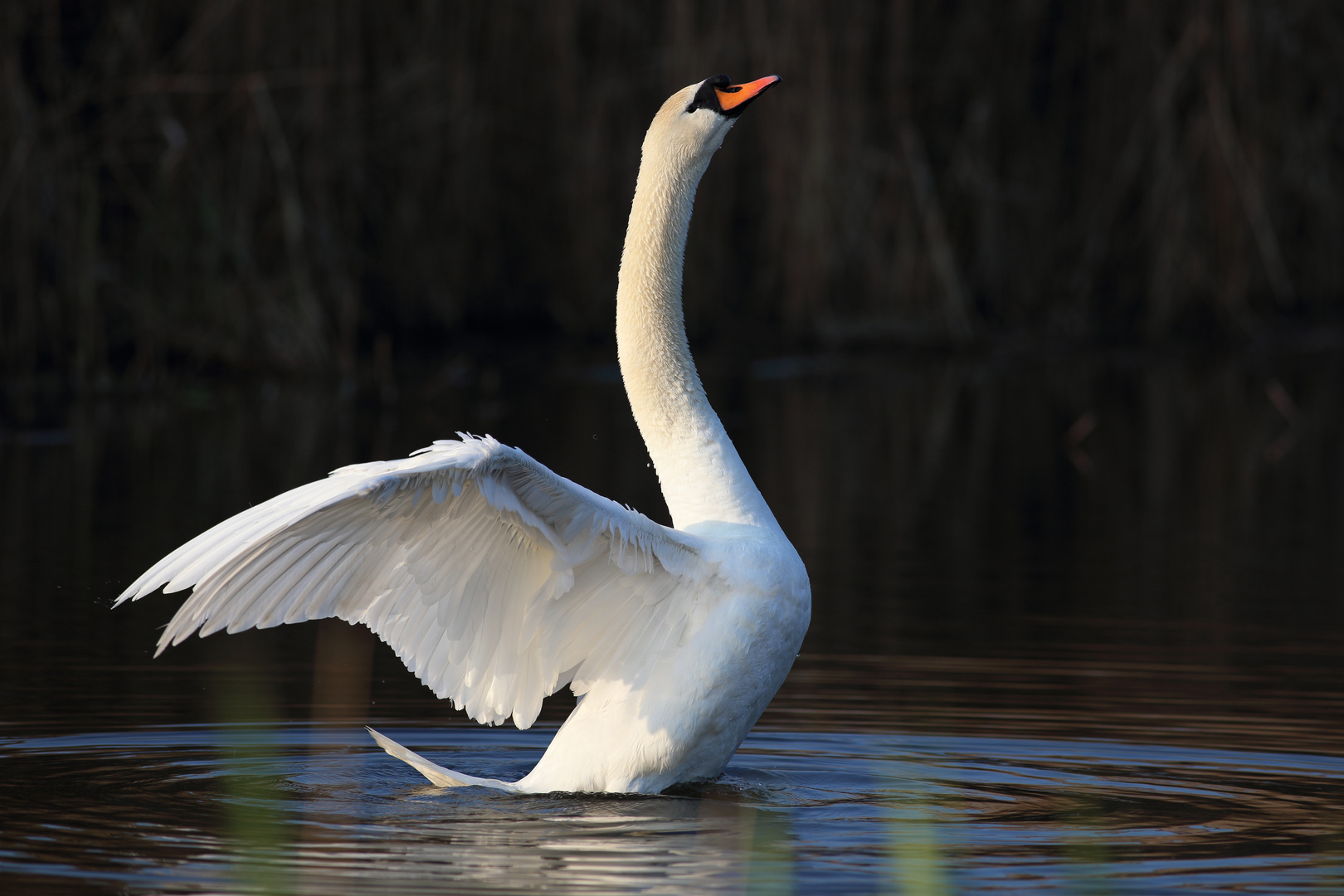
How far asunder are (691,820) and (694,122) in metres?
2.16

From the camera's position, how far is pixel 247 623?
491cm

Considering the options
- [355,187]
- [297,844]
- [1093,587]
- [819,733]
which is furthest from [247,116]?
[297,844]

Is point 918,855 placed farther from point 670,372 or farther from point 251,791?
point 251,791

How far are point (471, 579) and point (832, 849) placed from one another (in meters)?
1.23

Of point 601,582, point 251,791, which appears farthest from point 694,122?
point 251,791

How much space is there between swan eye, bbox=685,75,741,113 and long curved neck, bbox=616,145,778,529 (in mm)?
170

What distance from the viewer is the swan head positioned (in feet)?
20.0

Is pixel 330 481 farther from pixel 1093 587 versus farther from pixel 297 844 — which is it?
pixel 1093 587

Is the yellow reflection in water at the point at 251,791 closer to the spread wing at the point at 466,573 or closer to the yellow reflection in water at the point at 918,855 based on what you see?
the spread wing at the point at 466,573

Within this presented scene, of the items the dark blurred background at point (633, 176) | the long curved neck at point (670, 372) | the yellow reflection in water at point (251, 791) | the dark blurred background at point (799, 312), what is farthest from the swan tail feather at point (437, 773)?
the dark blurred background at point (633, 176)

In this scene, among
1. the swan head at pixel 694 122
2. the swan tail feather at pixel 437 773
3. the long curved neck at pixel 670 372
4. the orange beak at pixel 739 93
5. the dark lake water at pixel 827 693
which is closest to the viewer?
the dark lake water at pixel 827 693

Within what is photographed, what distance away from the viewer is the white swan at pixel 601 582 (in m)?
5.04

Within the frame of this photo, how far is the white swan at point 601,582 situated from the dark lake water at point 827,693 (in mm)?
260

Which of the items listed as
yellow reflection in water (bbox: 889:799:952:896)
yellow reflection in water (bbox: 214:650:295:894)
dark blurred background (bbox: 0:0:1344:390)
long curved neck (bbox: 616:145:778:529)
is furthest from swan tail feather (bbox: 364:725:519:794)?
dark blurred background (bbox: 0:0:1344:390)
